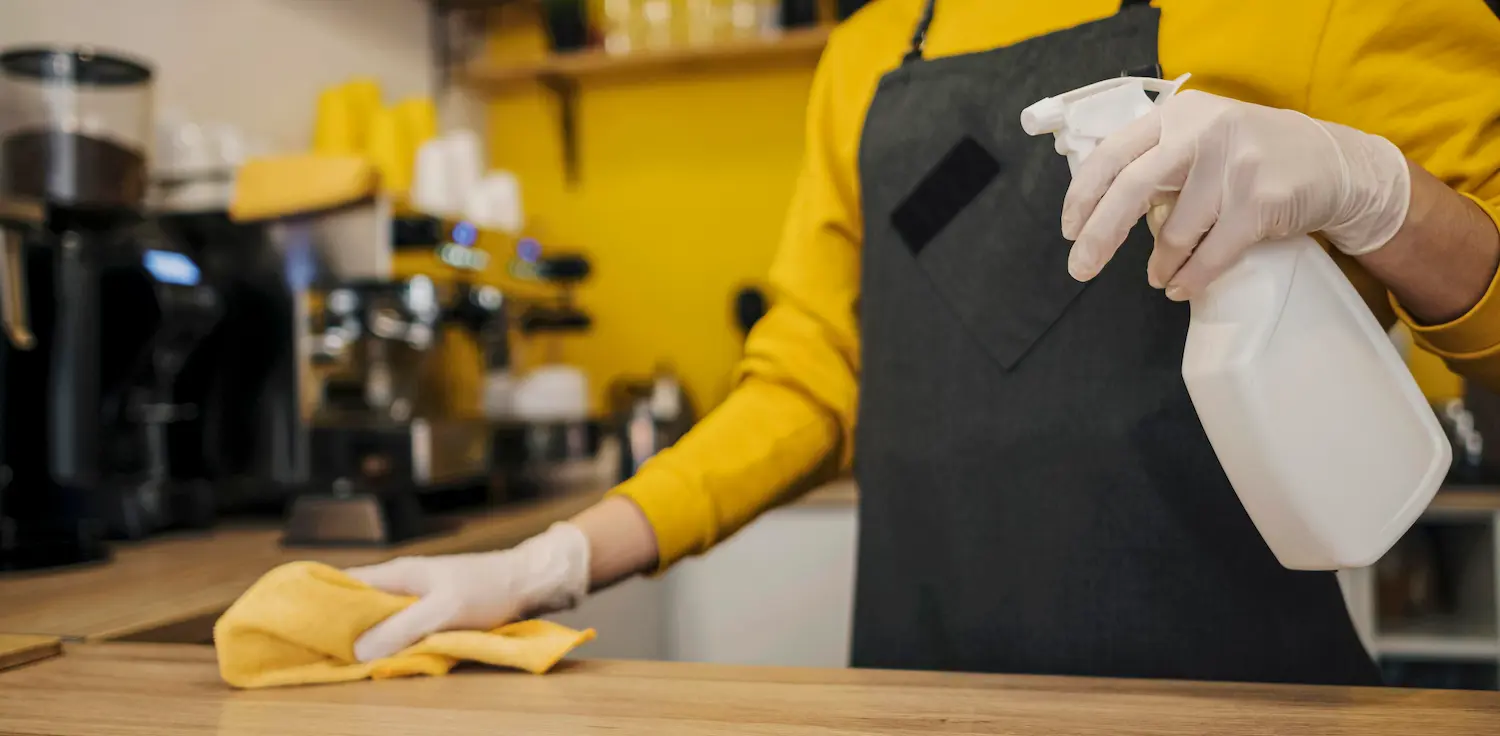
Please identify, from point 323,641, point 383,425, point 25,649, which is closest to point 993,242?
point 323,641

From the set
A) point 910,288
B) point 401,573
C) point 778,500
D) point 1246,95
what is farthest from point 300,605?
point 1246,95

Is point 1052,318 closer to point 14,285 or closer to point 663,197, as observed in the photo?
point 14,285

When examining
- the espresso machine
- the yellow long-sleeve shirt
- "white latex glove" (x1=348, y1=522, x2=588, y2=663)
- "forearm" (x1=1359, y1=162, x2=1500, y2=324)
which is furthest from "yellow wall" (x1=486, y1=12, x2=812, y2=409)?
"forearm" (x1=1359, y1=162, x2=1500, y2=324)

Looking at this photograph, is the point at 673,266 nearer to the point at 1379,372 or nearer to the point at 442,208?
the point at 442,208

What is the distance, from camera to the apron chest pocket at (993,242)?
0.87 metres

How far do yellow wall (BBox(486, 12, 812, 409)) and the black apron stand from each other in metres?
1.81

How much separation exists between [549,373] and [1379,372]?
1.67 meters

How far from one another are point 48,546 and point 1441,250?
137cm

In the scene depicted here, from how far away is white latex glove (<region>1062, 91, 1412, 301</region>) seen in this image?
0.57 meters

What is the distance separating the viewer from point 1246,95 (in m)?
0.79

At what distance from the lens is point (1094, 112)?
0.59 m

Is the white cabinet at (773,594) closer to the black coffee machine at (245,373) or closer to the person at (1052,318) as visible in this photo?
the black coffee machine at (245,373)

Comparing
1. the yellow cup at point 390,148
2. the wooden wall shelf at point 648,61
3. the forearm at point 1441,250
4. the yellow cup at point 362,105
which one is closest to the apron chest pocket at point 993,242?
the forearm at point 1441,250

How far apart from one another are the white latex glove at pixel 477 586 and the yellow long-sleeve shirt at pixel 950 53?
8 cm
